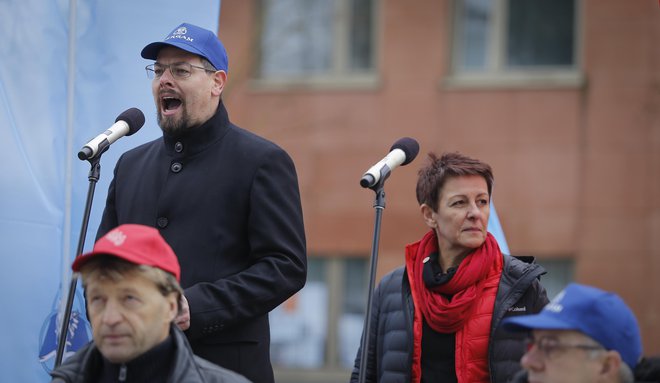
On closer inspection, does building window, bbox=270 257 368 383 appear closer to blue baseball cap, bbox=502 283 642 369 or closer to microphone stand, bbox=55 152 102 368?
microphone stand, bbox=55 152 102 368

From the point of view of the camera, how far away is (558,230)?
16.0m

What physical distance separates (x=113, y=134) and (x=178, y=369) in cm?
135

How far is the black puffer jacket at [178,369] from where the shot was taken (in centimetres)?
374

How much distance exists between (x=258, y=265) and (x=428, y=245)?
0.82m

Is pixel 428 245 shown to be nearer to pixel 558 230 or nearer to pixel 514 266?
pixel 514 266

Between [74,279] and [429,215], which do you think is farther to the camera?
[429,215]

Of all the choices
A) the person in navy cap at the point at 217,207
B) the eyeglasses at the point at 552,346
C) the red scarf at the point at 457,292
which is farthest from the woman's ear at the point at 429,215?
the eyeglasses at the point at 552,346

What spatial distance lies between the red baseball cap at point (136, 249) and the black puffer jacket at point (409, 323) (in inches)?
49.1

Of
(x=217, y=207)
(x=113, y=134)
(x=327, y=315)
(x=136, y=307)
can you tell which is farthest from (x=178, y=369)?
(x=327, y=315)

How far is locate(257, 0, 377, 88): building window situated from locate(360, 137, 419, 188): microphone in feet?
40.6

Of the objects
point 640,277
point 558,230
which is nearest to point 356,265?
point 558,230

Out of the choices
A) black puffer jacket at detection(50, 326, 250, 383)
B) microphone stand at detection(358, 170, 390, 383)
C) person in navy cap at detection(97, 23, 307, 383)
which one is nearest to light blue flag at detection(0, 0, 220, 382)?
person in navy cap at detection(97, 23, 307, 383)

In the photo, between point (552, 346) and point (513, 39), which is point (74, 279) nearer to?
point (552, 346)

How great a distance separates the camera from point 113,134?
15.6 feet
